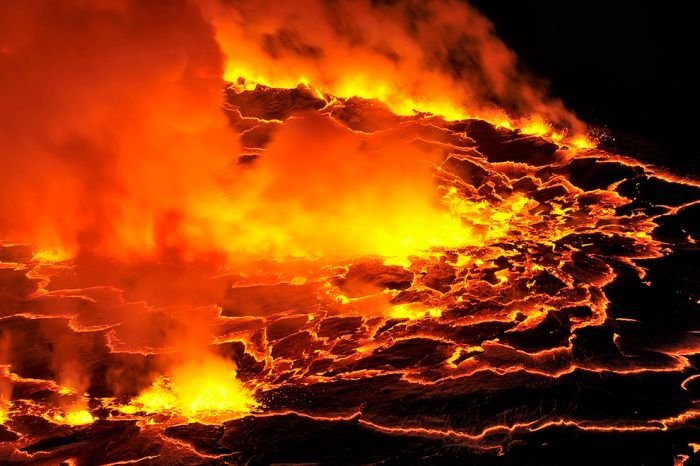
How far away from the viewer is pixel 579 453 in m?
4.86

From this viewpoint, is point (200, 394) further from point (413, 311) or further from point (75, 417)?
point (413, 311)

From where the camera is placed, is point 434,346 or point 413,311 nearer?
point 434,346

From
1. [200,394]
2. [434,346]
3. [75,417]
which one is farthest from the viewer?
[434,346]

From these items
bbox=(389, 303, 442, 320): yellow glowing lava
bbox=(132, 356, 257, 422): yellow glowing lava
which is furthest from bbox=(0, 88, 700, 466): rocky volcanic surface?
bbox=(132, 356, 257, 422): yellow glowing lava

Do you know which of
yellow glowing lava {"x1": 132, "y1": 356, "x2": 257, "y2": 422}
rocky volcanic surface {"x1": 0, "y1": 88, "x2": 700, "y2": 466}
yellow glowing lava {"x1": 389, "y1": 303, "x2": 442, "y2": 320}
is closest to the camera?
rocky volcanic surface {"x1": 0, "y1": 88, "x2": 700, "y2": 466}

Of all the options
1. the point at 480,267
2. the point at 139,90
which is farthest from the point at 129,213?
the point at 480,267

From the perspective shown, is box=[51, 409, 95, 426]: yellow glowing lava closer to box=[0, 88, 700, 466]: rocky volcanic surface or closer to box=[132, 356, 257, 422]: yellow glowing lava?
box=[0, 88, 700, 466]: rocky volcanic surface

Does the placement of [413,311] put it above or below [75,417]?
above

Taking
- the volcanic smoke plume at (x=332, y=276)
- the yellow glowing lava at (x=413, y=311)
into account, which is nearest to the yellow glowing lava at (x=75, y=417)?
the volcanic smoke plume at (x=332, y=276)

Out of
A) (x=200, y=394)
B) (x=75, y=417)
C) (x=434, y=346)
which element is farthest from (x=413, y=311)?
(x=75, y=417)

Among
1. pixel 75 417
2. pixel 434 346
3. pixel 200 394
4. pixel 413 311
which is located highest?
pixel 413 311

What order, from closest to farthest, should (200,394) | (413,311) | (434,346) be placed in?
1. (200,394)
2. (434,346)
3. (413,311)

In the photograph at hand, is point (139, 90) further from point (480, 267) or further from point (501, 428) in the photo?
point (501, 428)

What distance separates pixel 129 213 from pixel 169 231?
123 centimetres
